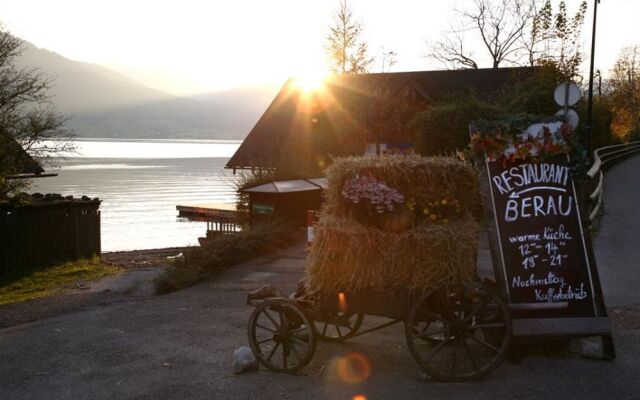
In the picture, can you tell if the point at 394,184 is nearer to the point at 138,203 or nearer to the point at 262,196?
the point at 262,196

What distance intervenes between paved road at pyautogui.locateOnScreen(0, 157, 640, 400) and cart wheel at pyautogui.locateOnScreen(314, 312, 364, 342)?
0.45 ft

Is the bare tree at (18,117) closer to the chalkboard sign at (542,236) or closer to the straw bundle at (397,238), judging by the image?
the straw bundle at (397,238)

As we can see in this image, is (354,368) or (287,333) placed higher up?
(287,333)

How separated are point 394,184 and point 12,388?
4.39 m

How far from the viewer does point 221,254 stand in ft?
45.8

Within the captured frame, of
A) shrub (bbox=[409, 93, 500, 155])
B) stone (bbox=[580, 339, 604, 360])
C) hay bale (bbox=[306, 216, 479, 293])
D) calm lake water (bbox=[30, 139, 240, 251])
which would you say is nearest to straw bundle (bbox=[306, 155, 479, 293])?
hay bale (bbox=[306, 216, 479, 293])

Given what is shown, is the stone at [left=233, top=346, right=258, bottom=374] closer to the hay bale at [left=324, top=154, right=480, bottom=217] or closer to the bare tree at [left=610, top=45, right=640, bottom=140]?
the hay bale at [left=324, top=154, right=480, bottom=217]

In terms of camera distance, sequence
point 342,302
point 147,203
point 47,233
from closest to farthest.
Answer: point 342,302
point 47,233
point 147,203

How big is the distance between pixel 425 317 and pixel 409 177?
52.5 inches

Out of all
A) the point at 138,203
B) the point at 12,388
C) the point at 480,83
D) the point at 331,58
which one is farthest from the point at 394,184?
the point at 138,203

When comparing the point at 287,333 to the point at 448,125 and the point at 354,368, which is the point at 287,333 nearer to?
the point at 354,368

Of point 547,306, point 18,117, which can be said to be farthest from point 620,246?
point 18,117

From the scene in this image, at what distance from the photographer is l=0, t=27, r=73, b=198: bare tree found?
2103 cm

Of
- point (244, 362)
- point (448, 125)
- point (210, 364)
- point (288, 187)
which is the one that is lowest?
point (210, 364)
